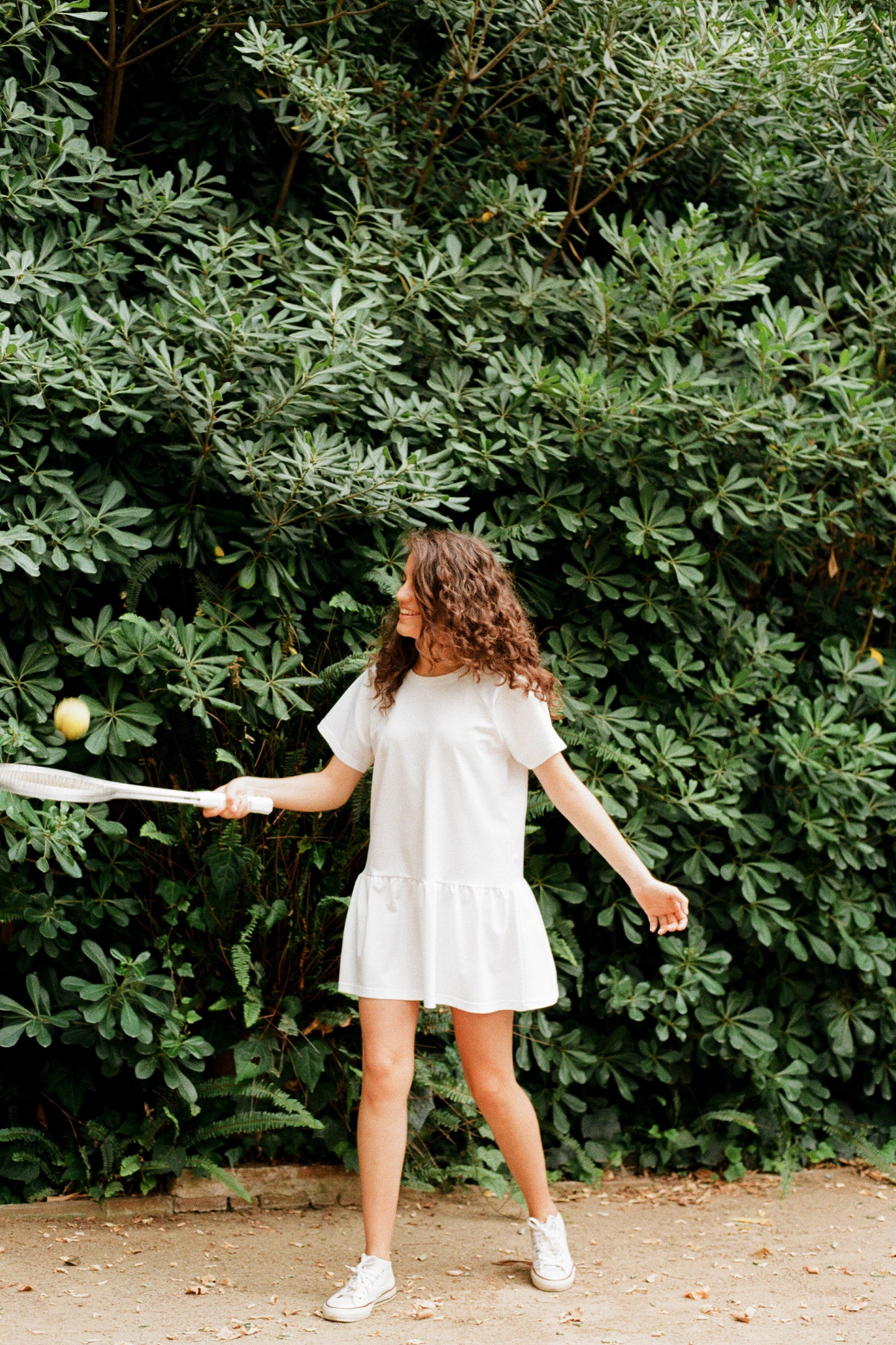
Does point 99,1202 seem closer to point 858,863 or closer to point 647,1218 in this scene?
point 647,1218

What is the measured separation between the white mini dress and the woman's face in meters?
0.14

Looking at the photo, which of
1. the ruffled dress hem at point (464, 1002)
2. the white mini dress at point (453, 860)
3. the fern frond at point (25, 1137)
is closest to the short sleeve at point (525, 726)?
the white mini dress at point (453, 860)

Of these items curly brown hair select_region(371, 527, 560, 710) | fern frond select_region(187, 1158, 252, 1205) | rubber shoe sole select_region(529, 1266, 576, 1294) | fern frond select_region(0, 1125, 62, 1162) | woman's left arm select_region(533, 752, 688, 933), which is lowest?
rubber shoe sole select_region(529, 1266, 576, 1294)

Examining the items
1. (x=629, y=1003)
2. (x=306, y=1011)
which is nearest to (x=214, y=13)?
(x=306, y=1011)

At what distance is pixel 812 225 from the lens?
4.57 metres

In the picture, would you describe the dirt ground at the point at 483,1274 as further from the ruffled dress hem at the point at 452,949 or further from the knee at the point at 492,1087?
the ruffled dress hem at the point at 452,949

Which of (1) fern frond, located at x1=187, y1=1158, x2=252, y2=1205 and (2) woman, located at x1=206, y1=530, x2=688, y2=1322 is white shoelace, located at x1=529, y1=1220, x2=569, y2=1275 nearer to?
(2) woman, located at x1=206, y1=530, x2=688, y2=1322

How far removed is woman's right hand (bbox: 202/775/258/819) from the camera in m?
2.93

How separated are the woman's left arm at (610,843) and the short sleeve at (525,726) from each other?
0.04 metres

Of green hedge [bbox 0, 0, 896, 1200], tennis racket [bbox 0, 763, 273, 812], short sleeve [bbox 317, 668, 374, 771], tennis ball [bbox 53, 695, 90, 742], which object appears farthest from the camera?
green hedge [bbox 0, 0, 896, 1200]

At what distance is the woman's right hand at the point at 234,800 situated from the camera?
2.93m

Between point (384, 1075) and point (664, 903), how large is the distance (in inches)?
31.9

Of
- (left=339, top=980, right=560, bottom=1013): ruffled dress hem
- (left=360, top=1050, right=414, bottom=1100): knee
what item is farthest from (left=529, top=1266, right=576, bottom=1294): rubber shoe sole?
(left=339, top=980, right=560, bottom=1013): ruffled dress hem

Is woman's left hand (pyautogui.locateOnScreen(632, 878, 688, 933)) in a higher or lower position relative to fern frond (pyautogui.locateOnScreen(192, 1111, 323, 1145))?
higher
